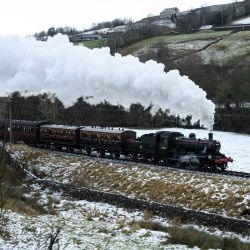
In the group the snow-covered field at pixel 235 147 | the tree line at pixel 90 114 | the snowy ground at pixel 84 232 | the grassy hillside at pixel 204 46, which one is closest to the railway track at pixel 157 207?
the snowy ground at pixel 84 232

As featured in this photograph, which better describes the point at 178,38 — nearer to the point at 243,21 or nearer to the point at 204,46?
the point at 204,46

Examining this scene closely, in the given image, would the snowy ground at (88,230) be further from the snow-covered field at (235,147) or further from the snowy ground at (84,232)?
the snow-covered field at (235,147)

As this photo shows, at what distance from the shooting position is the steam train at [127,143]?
99.2 ft

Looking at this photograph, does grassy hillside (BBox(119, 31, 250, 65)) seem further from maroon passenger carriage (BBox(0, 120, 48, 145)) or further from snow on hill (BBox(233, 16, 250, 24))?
maroon passenger carriage (BBox(0, 120, 48, 145))

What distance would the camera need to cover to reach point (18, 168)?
117 feet

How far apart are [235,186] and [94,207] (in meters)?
8.22

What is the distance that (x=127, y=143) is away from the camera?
36.0m

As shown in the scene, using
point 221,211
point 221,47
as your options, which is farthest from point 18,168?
point 221,47

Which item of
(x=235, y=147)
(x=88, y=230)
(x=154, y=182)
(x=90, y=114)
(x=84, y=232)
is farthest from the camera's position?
(x=90, y=114)

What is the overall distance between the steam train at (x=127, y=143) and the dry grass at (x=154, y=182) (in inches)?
72.7

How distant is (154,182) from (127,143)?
7.82m

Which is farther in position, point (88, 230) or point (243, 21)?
point (243, 21)

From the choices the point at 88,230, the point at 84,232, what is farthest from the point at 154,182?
the point at 84,232

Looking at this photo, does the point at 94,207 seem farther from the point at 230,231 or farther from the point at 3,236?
the point at 3,236
